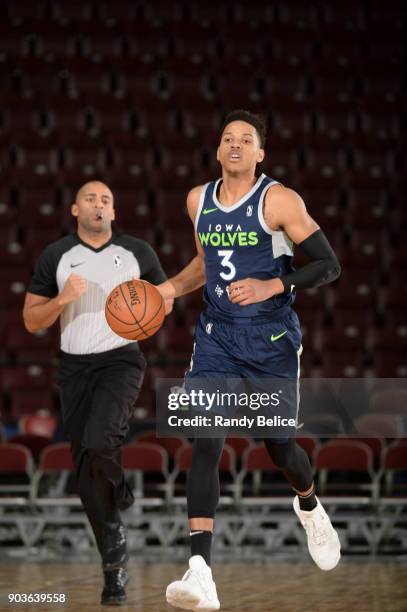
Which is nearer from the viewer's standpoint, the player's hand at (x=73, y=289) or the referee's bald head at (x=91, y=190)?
the player's hand at (x=73, y=289)

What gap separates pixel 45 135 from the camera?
12.9 meters

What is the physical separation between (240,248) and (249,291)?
33 cm

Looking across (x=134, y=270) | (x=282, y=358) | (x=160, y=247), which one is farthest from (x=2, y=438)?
(x=282, y=358)

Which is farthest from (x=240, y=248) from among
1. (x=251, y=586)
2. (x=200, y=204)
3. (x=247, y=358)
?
(x=251, y=586)

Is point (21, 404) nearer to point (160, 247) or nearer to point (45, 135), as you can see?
point (160, 247)

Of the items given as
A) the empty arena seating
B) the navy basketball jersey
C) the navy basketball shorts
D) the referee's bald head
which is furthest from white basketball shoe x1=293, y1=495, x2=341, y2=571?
the empty arena seating

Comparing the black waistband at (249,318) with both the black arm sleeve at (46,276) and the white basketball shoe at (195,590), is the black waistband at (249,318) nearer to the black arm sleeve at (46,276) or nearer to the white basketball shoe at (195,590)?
the white basketball shoe at (195,590)

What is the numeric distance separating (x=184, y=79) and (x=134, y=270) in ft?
30.1

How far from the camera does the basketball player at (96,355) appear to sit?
5082mm

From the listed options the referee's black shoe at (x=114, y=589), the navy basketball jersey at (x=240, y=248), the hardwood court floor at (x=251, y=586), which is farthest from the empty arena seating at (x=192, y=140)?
the navy basketball jersey at (x=240, y=248)

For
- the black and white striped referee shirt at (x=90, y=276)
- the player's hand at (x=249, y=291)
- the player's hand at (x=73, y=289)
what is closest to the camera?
the player's hand at (x=249, y=291)

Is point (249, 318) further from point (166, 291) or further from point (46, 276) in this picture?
point (46, 276)

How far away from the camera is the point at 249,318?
14.7ft

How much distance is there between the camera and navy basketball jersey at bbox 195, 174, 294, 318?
441cm
